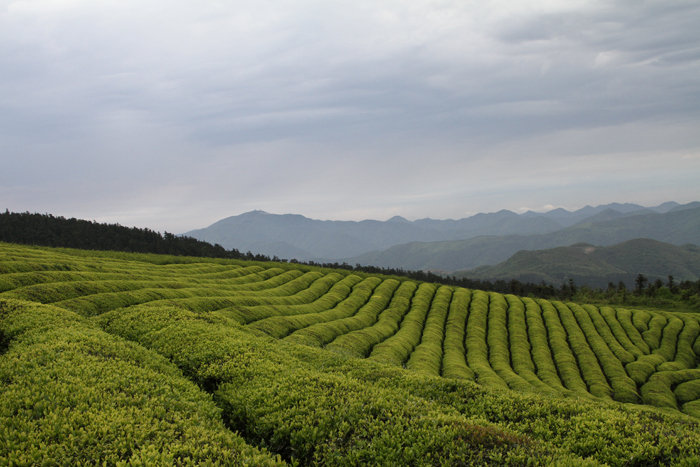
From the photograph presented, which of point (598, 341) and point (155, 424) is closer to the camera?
point (155, 424)

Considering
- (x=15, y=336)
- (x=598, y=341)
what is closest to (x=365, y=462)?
(x=15, y=336)

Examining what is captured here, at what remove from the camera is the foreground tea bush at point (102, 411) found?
10977 millimetres

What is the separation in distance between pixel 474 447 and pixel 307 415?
5951 millimetres

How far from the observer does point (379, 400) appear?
1555 cm

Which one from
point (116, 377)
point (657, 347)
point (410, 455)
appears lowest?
point (657, 347)

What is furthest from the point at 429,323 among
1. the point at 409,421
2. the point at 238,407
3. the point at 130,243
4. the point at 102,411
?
the point at 130,243

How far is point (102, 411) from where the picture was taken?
1290 centimetres

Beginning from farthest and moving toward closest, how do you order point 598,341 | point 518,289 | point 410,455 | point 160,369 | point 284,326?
point 518,289 < point 598,341 < point 284,326 < point 160,369 < point 410,455

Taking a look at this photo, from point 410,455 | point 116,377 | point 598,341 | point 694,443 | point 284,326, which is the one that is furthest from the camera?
point 598,341

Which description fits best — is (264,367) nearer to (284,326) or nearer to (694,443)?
(694,443)

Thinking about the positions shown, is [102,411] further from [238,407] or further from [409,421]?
[409,421]

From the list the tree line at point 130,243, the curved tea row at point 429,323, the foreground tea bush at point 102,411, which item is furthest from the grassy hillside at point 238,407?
the tree line at point 130,243

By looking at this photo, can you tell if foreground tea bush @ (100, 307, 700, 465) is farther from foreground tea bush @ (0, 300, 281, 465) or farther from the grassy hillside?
foreground tea bush @ (0, 300, 281, 465)

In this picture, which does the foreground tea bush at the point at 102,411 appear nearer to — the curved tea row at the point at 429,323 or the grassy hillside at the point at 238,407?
the grassy hillside at the point at 238,407
